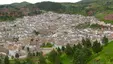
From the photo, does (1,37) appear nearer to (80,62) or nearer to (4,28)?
(4,28)

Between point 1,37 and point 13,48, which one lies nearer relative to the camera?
point 13,48

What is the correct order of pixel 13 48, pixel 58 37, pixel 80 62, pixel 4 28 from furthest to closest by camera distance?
1. pixel 4 28
2. pixel 58 37
3. pixel 13 48
4. pixel 80 62

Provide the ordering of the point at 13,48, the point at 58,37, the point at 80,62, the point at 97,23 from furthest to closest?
the point at 97,23 < the point at 58,37 < the point at 13,48 < the point at 80,62

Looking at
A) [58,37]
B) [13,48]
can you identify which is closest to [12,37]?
A: [58,37]

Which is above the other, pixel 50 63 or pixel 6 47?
pixel 50 63

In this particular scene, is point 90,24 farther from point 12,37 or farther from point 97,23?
point 12,37

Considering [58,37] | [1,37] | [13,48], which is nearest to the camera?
[13,48]

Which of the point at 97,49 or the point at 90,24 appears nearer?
the point at 97,49

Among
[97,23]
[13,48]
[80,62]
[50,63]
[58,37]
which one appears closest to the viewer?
[80,62]

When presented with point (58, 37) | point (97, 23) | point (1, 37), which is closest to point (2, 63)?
point (58, 37)
